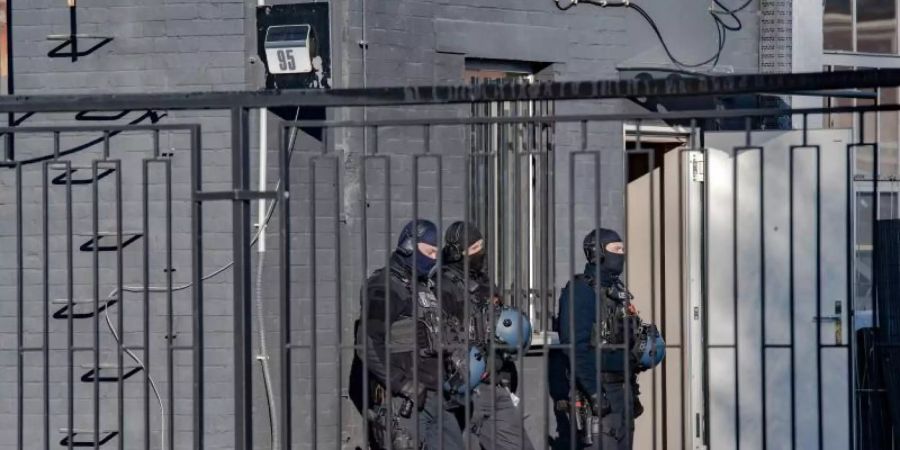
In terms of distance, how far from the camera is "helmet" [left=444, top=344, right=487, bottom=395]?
23.5 ft

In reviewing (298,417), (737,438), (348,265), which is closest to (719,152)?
(348,265)

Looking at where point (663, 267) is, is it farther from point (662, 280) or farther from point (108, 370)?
point (108, 370)

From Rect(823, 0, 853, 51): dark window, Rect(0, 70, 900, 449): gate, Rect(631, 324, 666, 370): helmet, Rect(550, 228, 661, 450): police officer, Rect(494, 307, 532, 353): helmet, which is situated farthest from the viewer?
Rect(823, 0, 853, 51): dark window

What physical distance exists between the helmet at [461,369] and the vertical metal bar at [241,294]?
196 cm

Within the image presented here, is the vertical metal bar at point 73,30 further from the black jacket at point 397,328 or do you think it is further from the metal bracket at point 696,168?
the metal bracket at point 696,168

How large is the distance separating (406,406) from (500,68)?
280cm

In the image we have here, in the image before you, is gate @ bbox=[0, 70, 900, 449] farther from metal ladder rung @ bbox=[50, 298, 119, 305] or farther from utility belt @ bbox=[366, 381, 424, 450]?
utility belt @ bbox=[366, 381, 424, 450]

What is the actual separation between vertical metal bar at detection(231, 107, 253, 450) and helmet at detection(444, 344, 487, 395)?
196cm

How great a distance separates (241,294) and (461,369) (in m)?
2.14

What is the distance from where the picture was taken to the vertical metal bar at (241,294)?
534cm

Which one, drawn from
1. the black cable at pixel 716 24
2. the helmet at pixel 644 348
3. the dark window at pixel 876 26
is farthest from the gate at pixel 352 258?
the dark window at pixel 876 26

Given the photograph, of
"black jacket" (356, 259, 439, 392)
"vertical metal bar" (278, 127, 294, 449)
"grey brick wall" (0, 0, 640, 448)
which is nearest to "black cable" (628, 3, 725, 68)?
"grey brick wall" (0, 0, 640, 448)

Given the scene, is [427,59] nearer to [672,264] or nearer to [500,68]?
[500,68]

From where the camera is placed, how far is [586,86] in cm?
521
